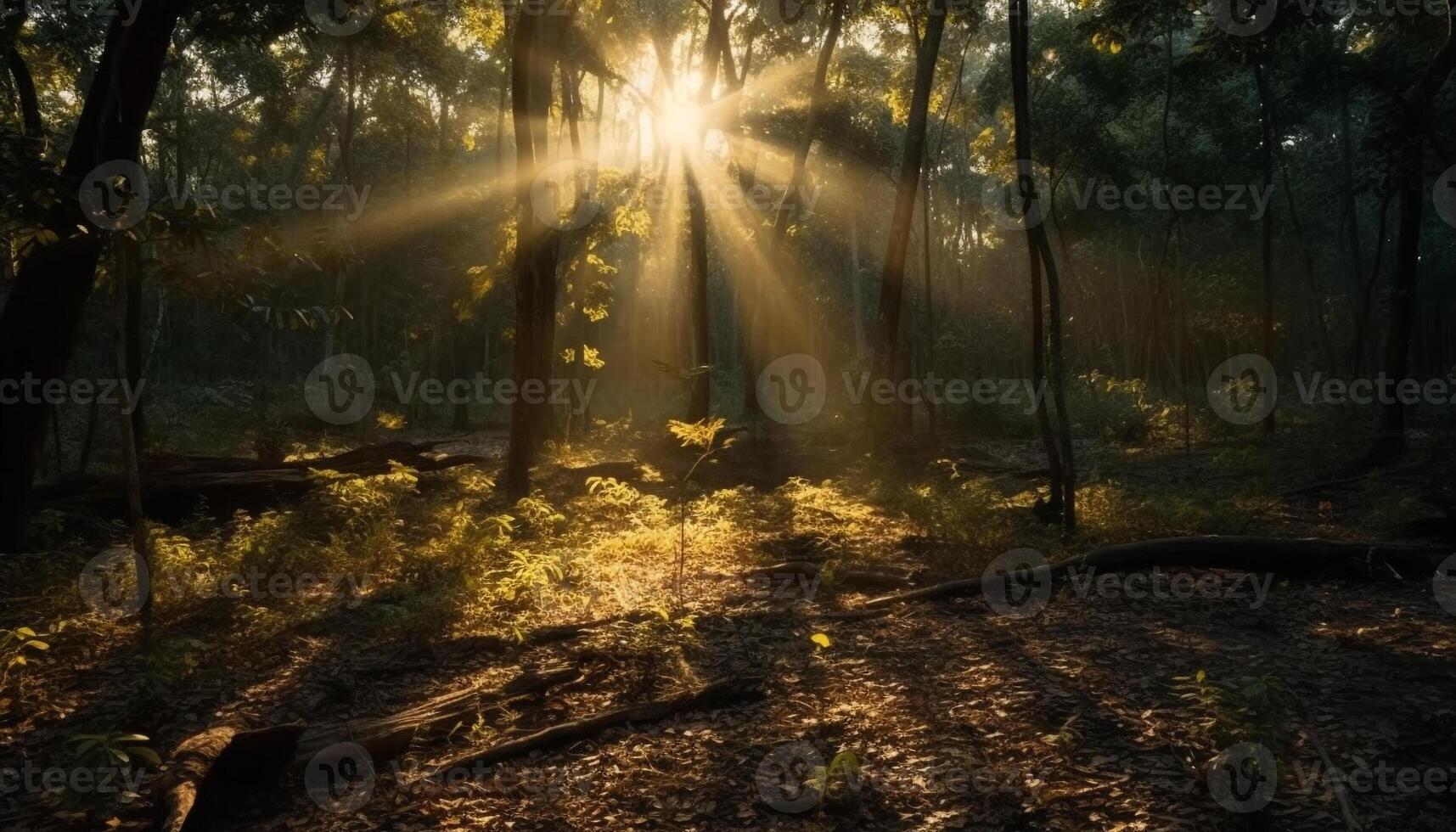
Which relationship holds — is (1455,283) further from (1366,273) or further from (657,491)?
(657,491)

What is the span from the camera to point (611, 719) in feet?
16.4

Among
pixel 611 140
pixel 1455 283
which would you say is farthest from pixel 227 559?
pixel 1455 283

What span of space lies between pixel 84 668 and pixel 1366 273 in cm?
4528

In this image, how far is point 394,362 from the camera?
3456 cm
